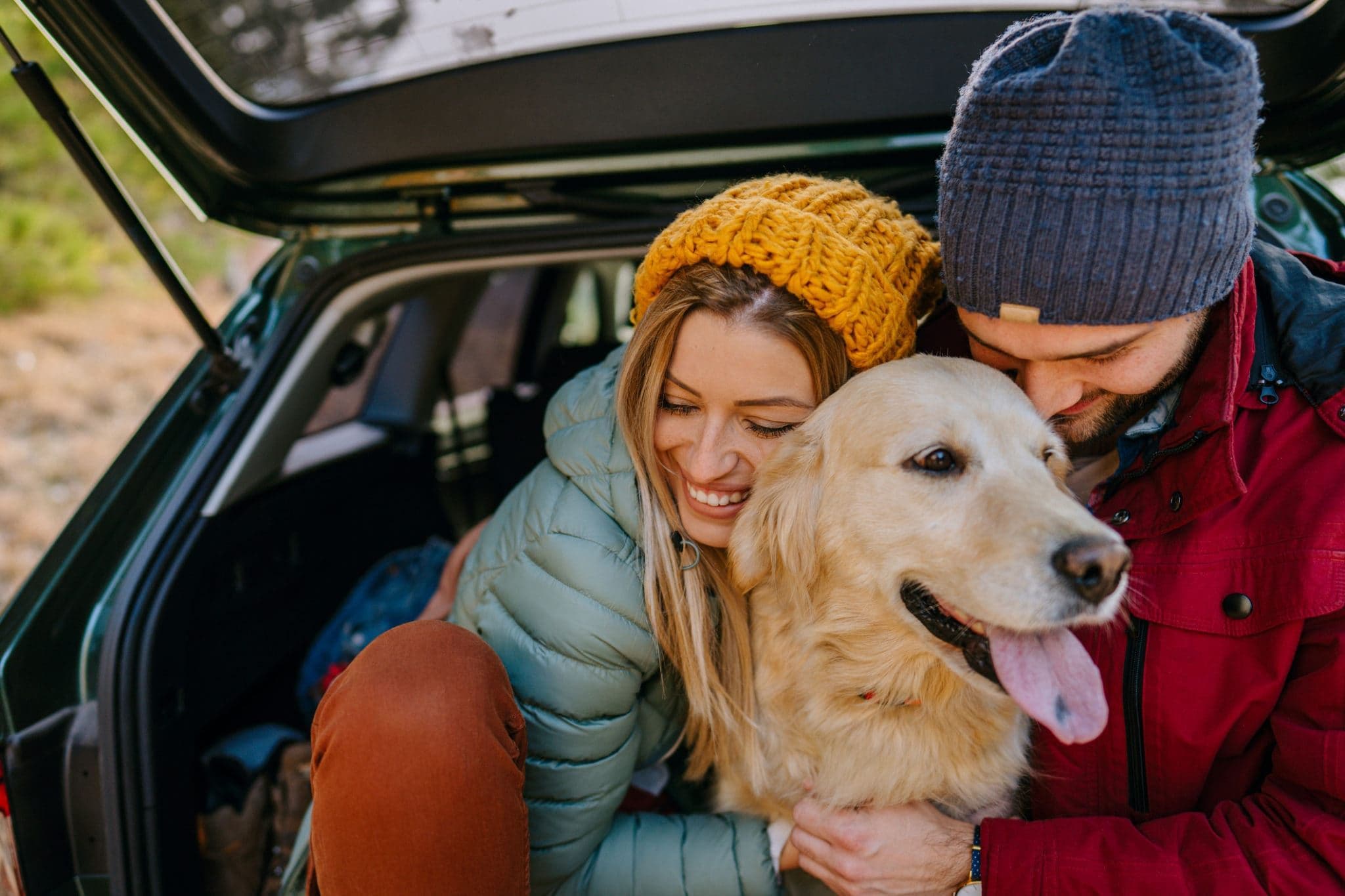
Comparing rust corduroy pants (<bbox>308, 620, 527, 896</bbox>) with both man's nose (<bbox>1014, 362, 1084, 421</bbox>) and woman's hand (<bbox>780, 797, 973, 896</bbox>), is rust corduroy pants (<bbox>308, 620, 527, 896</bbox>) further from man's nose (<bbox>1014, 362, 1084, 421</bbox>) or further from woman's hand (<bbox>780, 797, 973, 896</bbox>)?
man's nose (<bbox>1014, 362, 1084, 421</bbox>)

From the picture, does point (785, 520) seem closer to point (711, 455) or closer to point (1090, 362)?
point (711, 455)

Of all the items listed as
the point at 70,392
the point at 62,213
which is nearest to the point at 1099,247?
the point at 70,392

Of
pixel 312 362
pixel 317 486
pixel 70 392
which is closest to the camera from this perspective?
pixel 312 362

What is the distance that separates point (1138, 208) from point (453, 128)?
1.24 m

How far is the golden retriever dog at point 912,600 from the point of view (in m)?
1.43

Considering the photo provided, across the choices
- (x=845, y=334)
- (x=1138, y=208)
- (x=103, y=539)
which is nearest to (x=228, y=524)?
(x=103, y=539)

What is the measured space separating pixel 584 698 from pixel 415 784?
378 mm

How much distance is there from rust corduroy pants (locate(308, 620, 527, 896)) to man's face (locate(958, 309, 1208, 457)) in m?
1.05

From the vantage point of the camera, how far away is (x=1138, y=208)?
4.33 feet

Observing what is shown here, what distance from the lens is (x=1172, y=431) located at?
150 centimetres

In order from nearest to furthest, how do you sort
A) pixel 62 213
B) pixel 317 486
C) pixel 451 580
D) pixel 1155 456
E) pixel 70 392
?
pixel 1155 456, pixel 451 580, pixel 317 486, pixel 70 392, pixel 62 213

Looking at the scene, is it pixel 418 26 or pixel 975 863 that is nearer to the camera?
pixel 975 863

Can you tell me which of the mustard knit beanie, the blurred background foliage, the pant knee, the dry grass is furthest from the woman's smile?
the blurred background foliage

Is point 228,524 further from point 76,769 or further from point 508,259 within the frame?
point 508,259
